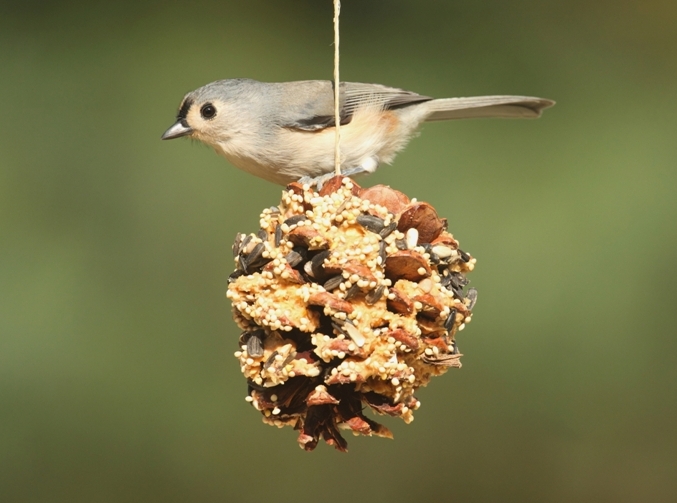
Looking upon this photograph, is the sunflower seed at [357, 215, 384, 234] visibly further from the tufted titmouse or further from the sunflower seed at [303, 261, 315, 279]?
the tufted titmouse

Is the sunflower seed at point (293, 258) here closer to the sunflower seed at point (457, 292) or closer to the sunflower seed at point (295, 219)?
the sunflower seed at point (295, 219)

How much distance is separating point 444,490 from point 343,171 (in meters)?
1.76

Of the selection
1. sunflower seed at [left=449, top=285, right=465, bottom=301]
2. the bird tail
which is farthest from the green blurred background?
sunflower seed at [left=449, top=285, right=465, bottom=301]

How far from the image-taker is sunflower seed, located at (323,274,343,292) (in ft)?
4.76

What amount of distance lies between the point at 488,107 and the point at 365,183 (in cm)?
67

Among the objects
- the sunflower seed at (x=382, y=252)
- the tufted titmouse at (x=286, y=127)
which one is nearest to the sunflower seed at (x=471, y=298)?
the sunflower seed at (x=382, y=252)

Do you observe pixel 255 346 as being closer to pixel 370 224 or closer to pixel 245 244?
pixel 245 244

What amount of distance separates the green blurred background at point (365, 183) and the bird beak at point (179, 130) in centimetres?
137

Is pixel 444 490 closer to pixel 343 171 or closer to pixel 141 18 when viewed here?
pixel 343 171

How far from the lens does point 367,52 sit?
147 inches

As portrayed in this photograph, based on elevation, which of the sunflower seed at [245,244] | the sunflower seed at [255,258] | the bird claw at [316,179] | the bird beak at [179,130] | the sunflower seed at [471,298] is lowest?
the sunflower seed at [471,298]

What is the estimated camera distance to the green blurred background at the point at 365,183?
3.21 m

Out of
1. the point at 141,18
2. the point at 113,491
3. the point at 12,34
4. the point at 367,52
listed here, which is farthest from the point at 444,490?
the point at 12,34

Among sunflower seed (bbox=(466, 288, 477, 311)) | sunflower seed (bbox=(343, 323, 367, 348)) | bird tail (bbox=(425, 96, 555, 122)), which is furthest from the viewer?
bird tail (bbox=(425, 96, 555, 122))
